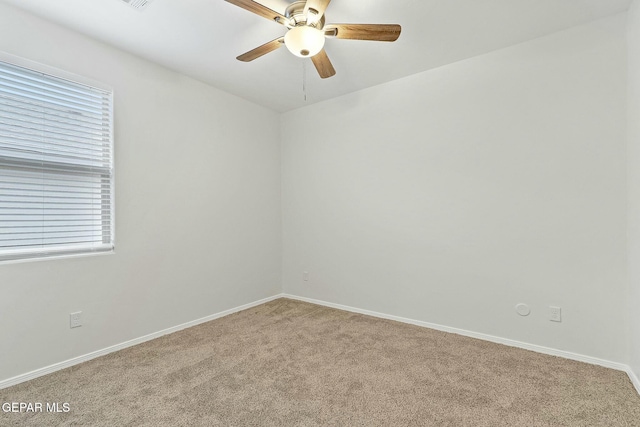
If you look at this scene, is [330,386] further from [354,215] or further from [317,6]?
[317,6]

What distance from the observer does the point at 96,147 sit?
2.41 meters

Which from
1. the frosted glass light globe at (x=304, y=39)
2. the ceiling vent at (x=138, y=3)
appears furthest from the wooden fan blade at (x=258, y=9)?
the ceiling vent at (x=138, y=3)

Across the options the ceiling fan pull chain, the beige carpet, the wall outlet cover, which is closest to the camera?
the beige carpet

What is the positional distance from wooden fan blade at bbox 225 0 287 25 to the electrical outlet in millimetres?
2428

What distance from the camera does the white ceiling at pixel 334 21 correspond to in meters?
2.02

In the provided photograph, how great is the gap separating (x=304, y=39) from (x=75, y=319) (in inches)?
102

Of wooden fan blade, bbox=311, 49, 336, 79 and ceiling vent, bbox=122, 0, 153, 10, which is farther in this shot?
wooden fan blade, bbox=311, 49, 336, 79

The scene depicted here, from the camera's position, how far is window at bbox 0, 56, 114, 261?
2.01 meters

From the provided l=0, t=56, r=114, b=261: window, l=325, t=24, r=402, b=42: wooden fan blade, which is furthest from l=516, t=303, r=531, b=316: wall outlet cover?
l=0, t=56, r=114, b=261: window

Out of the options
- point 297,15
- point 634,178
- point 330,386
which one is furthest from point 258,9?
point 634,178

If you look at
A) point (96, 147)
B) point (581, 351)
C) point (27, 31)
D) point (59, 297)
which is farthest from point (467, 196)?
point (27, 31)

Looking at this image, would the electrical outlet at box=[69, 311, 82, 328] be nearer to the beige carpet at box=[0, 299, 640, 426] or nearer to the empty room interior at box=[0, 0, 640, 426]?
the empty room interior at box=[0, 0, 640, 426]

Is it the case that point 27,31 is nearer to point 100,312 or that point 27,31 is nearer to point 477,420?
point 100,312

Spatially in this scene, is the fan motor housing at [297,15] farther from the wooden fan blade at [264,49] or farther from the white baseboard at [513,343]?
the white baseboard at [513,343]
